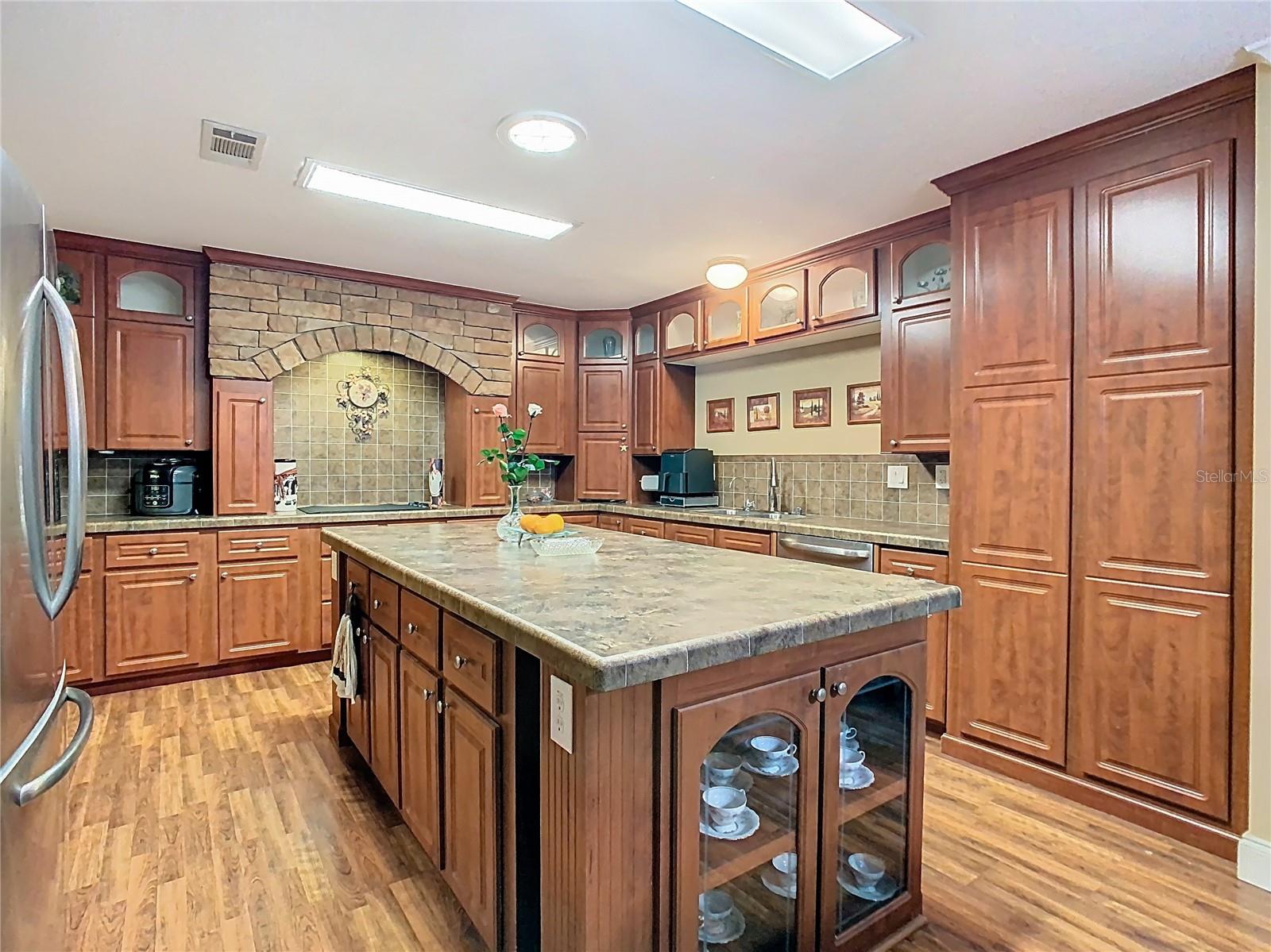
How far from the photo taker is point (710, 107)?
2301 mm

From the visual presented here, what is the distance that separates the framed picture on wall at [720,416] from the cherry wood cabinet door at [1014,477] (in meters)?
2.32

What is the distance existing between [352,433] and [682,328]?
2.47 m

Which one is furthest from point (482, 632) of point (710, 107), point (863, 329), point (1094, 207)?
point (863, 329)

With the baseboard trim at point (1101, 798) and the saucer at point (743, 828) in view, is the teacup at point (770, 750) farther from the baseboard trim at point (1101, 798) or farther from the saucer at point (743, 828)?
the baseboard trim at point (1101, 798)

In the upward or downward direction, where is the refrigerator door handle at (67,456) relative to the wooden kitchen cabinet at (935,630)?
upward

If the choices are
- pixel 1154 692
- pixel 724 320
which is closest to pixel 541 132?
pixel 724 320

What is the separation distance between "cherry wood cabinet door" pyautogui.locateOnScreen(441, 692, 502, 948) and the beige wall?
2.93 metres

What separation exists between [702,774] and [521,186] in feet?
8.29

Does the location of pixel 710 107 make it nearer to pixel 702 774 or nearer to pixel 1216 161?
pixel 1216 161

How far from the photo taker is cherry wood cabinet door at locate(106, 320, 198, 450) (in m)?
3.83

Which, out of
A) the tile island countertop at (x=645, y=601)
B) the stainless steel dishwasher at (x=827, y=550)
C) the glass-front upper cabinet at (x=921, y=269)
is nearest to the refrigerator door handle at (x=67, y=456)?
the tile island countertop at (x=645, y=601)

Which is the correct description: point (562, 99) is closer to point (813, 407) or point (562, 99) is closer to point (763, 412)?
point (813, 407)

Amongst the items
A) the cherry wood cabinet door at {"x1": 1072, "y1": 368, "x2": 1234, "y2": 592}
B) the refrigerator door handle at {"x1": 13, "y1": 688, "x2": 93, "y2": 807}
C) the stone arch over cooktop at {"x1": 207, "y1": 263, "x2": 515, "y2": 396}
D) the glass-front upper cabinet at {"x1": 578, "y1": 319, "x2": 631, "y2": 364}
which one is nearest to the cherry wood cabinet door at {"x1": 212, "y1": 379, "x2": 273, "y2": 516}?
the stone arch over cooktop at {"x1": 207, "y1": 263, "x2": 515, "y2": 396}

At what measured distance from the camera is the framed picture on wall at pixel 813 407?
171 inches
